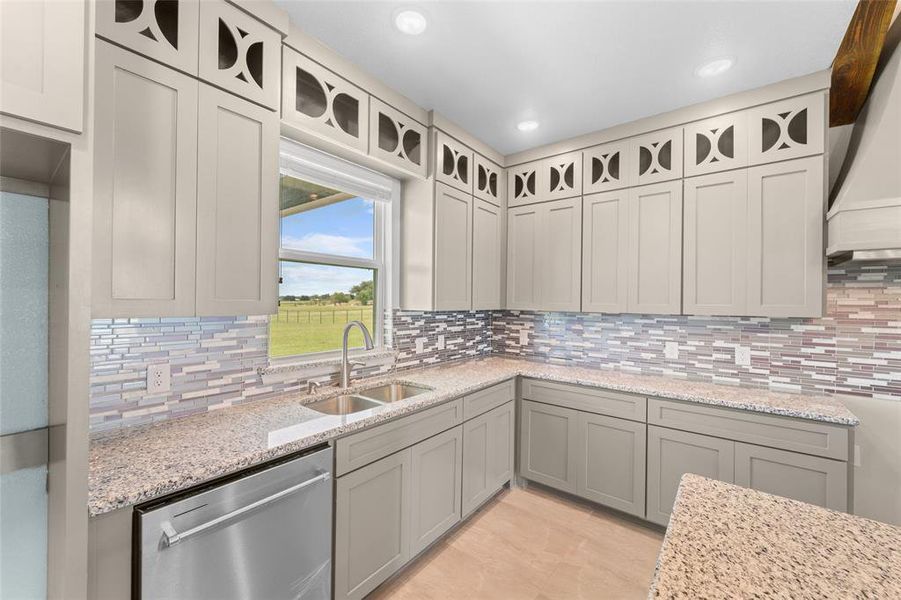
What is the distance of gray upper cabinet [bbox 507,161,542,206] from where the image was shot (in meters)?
3.19

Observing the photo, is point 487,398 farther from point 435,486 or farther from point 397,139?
point 397,139

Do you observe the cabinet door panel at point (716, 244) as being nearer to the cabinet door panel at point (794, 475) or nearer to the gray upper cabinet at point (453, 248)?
the cabinet door panel at point (794, 475)

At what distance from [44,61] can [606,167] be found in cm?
292

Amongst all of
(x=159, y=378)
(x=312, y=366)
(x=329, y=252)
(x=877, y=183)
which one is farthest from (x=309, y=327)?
(x=877, y=183)

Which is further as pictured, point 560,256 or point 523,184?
point 523,184

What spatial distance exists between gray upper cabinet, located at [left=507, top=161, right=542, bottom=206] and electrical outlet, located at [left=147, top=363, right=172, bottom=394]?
2719 mm

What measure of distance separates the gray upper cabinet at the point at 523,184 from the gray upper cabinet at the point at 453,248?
554 millimetres

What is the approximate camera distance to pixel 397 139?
242 cm

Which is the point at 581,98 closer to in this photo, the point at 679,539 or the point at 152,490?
the point at 679,539

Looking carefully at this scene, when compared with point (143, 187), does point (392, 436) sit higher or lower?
lower

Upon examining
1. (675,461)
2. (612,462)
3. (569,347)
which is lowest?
(612,462)

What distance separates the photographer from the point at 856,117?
221 cm

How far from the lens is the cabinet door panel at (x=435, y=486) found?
2.02m

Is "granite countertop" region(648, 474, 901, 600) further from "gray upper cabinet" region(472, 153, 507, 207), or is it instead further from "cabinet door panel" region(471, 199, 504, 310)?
"gray upper cabinet" region(472, 153, 507, 207)
